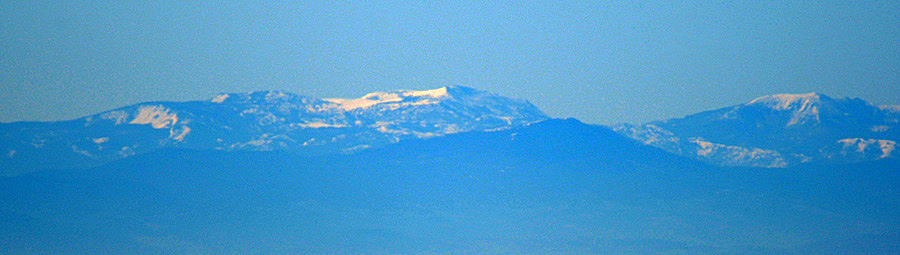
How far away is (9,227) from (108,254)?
2309cm

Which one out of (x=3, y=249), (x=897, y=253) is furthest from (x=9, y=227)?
(x=897, y=253)

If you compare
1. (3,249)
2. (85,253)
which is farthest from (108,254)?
(3,249)

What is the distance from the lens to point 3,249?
191m

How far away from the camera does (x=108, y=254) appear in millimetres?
199000

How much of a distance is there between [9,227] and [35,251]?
1138cm

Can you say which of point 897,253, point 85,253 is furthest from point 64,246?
point 897,253

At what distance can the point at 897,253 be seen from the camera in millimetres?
199875

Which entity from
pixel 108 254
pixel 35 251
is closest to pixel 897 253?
pixel 108 254

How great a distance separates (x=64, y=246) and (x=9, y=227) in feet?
43.6

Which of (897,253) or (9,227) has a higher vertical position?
(9,227)

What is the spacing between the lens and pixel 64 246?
19888cm

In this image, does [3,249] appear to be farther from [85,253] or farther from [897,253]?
[897,253]

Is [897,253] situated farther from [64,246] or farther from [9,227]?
[9,227]

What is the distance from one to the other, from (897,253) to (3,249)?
194659 mm
